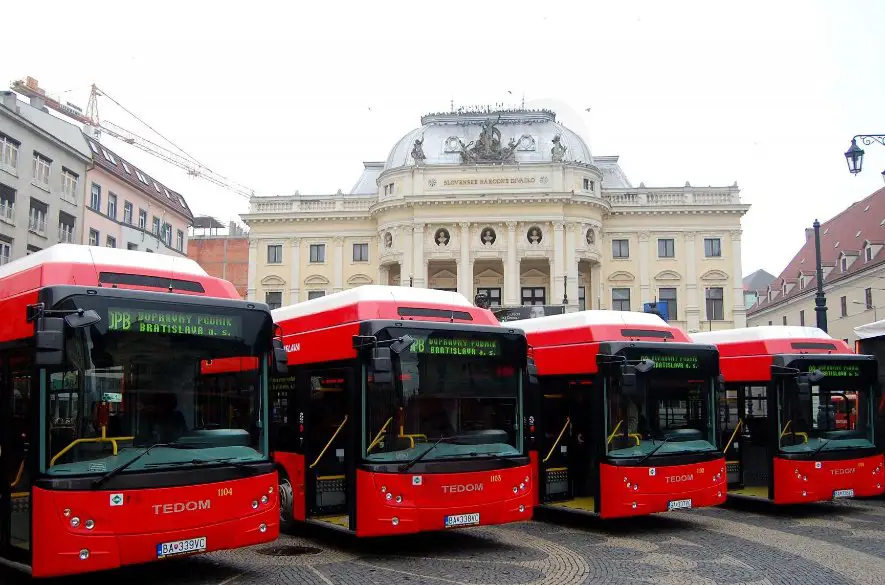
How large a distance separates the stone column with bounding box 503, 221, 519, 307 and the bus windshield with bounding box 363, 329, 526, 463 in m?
44.9

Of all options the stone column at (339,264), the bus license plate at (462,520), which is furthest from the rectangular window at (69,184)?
the bus license plate at (462,520)

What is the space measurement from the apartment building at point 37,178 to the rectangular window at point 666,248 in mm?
35724

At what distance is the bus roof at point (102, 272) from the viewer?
8727 mm

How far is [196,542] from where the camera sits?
8312 millimetres

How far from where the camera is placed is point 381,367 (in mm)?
9617

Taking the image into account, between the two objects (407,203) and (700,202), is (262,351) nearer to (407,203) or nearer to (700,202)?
(407,203)

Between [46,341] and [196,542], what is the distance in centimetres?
238

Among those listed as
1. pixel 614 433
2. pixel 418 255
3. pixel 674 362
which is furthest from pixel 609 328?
pixel 418 255

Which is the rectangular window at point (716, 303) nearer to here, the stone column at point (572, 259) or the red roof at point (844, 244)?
the red roof at point (844, 244)

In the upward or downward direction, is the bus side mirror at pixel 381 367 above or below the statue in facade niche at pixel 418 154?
below

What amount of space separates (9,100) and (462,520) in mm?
38502

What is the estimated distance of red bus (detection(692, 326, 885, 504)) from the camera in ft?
45.2

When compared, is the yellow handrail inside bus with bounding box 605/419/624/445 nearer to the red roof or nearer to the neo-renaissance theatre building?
the neo-renaissance theatre building

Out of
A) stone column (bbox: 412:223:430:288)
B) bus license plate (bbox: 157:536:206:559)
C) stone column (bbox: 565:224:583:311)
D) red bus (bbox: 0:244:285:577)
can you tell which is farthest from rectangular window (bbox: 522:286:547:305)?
bus license plate (bbox: 157:536:206:559)
